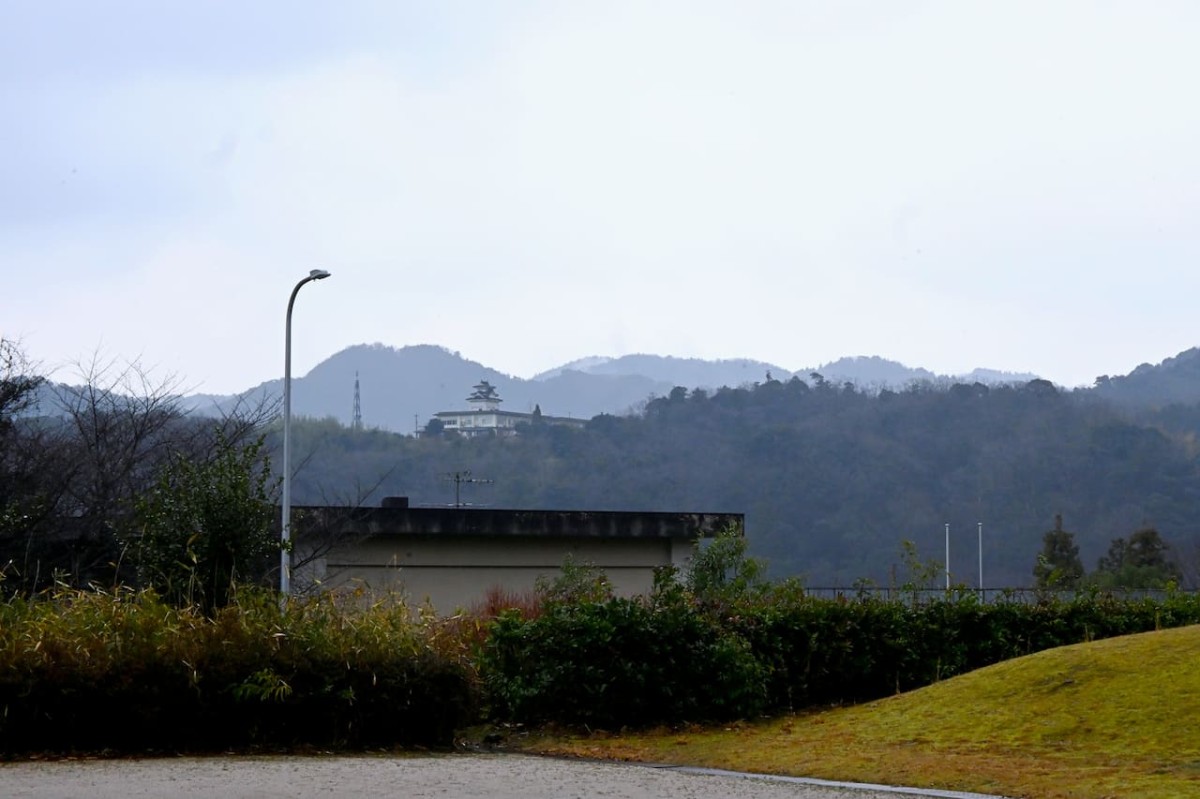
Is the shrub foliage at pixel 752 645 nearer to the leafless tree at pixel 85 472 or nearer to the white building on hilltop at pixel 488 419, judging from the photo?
the leafless tree at pixel 85 472

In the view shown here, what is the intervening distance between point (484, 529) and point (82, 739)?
56.8 feet

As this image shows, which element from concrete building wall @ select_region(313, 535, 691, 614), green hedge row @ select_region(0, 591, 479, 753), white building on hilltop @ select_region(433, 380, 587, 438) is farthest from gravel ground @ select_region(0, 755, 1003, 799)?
Result: white building on hilltop @ select_region(433, 380, 587, 438)

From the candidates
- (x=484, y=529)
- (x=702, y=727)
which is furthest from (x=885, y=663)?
(x=484, y=529)

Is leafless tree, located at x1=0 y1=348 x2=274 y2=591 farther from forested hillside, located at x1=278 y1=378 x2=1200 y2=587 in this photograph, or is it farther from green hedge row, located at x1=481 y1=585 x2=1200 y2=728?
forested hillside, located at x1=278 y1=378 x2=1200 y2=587

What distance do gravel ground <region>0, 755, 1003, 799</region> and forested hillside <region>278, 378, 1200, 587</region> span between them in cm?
6396

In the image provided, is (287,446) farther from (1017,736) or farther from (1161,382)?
(1161,382)

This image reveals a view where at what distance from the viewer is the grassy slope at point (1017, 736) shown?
44.4 ft

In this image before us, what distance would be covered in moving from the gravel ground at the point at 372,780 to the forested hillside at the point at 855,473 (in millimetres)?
63965

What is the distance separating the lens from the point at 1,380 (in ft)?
104

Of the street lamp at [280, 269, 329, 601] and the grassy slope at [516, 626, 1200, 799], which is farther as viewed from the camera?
the street lamp at [280, 269, 329, 601]

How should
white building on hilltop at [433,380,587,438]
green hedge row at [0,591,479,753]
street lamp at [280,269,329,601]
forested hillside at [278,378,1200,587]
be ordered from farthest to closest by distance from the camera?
1. white building on hilltop at [433,380,587,438]
2. forested hillside at [278,378,1200,587]
3. street lamp at [280,269,329,601]
4. green hedge row at [0,591,479,753]

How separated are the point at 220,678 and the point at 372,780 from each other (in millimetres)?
3392

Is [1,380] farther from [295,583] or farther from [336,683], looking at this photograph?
[336,683]

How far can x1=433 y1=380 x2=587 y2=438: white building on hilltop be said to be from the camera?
115 m
